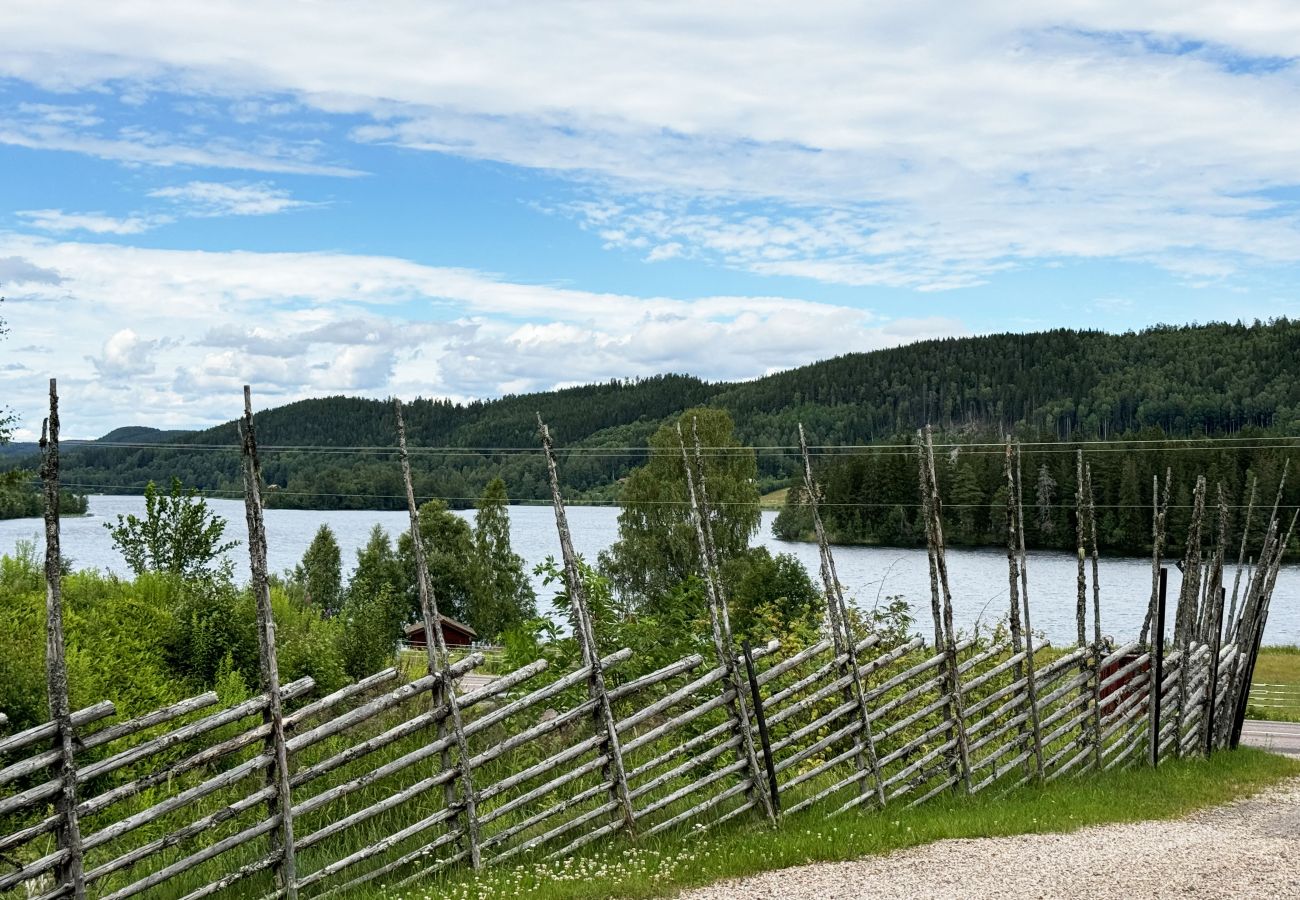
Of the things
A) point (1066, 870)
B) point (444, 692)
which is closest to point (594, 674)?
point (444, 692)

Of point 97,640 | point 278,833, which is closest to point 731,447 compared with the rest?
point 97,640

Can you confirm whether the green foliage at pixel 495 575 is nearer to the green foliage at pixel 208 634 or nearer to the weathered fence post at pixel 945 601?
the green foliage at pixel 208 634

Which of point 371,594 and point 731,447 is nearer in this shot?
point 731,447

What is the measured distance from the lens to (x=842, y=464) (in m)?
65.4

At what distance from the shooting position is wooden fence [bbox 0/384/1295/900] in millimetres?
5355

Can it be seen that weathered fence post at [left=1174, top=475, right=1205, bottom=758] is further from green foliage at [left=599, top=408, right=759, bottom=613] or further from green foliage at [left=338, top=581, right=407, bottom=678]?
green foliage at [left=599, top=408, right=759, bottom=613]

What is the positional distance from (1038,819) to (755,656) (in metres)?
2.29

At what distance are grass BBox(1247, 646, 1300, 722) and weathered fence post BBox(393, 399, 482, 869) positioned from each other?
855 inches

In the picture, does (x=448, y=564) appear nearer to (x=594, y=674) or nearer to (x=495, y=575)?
(x=495, y=575)

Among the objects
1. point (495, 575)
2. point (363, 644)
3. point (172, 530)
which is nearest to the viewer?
point (363, 644)

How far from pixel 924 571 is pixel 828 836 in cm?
4267

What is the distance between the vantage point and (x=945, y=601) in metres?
7.98

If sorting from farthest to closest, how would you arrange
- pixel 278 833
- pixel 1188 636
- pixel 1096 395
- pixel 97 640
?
pixel 1096 395 → pixel 97 640 → pixel 1188 636 → pixel 278 833

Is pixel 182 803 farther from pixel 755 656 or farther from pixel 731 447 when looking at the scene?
pixel 731 447
